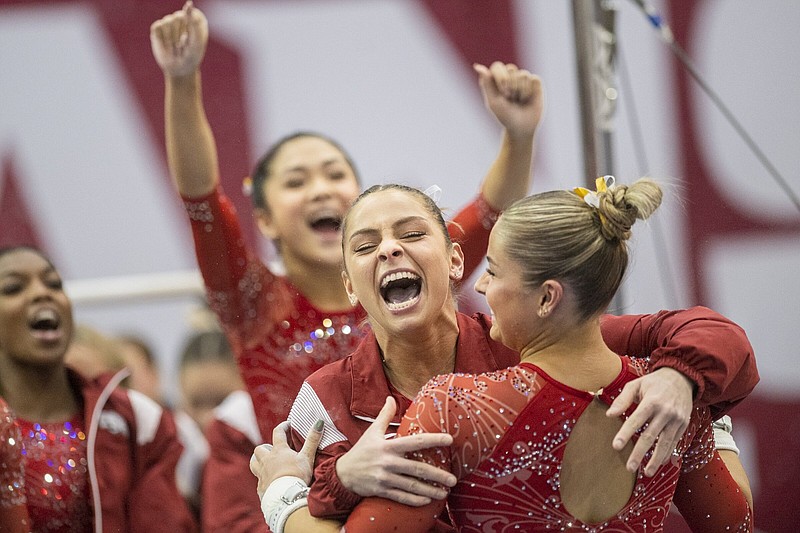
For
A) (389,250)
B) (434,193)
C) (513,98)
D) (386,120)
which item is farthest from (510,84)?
(386,120)

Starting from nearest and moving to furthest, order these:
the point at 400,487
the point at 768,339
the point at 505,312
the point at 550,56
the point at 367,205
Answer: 1. the point at 400,487
2. the point at 505,312
3. the point at 367,205
4. the point at 768,339
5. the point at 550,56

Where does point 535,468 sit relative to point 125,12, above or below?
below

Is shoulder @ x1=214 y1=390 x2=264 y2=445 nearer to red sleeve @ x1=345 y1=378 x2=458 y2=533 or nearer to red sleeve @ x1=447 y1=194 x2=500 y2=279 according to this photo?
red sleeve @ x1=447 y1=194 x2=500 y2=279

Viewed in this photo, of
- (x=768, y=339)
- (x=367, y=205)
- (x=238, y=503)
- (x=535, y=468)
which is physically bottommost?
(x=768, y=339)

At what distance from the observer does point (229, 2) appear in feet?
13.6

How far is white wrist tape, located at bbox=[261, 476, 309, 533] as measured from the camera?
4.75 ft

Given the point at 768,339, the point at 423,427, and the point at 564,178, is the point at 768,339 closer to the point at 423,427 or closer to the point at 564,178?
the point at 564,178

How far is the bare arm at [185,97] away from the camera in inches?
82.5

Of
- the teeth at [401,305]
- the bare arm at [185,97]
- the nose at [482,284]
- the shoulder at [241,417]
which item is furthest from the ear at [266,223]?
the nose at [482,284]

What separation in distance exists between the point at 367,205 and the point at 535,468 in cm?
53

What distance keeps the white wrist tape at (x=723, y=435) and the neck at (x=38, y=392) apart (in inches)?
52.2

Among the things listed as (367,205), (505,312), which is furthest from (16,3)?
(505,312)

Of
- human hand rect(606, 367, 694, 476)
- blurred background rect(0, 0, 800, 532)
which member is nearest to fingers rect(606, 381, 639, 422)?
human hand rect(606, 367, 694, 476)

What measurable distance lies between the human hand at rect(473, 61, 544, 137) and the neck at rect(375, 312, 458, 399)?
631 mm
